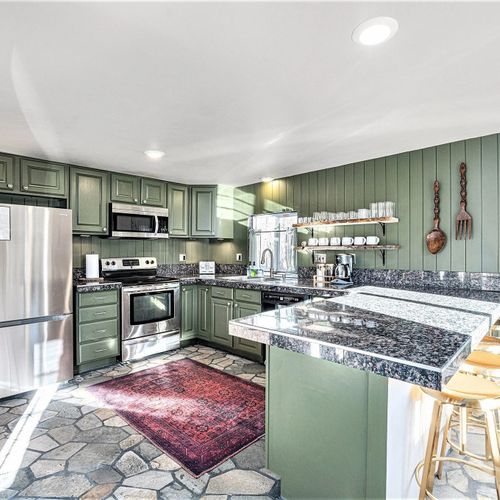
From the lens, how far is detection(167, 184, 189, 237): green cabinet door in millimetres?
4430

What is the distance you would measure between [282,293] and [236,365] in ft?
3.19

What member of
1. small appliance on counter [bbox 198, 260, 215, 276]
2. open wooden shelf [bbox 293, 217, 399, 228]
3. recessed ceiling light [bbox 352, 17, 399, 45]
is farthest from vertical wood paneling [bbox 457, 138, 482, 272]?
small appliance on counter [bbox 198, 260, 215, 276]

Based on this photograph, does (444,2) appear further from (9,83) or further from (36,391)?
(36,391)

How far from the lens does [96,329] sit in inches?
132

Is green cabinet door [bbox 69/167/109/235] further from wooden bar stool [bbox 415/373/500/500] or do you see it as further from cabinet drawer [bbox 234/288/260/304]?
wooden bar stool [bbox 415/373/500/500]

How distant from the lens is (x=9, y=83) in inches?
72.4

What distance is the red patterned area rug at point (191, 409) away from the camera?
2070 mm

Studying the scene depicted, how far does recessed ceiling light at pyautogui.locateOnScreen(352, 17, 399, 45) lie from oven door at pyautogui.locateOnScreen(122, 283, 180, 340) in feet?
10.3

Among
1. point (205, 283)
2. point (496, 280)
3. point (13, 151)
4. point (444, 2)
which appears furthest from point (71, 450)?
point (496, 280)

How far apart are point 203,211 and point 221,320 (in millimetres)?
1617

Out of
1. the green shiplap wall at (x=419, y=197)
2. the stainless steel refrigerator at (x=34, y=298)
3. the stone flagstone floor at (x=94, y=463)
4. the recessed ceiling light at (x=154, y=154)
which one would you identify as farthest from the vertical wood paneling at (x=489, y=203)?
the stainless steel refrigerator at (x=34, y=298)

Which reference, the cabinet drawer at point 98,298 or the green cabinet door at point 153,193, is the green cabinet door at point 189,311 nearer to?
the cabinet drawer at point 98,298

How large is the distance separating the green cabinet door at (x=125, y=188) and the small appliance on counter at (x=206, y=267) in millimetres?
1366

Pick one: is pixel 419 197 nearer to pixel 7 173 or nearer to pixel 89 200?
pixel 89 200
